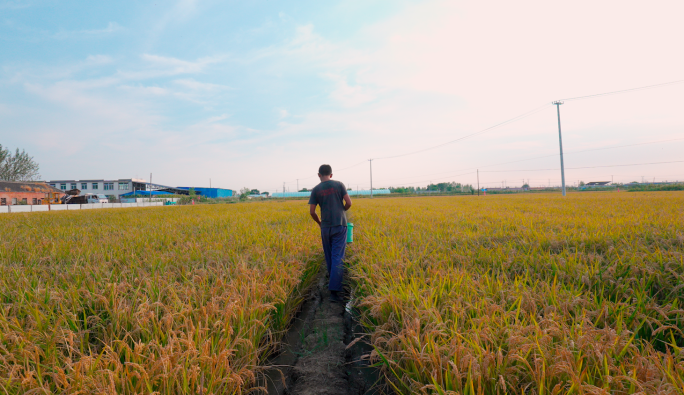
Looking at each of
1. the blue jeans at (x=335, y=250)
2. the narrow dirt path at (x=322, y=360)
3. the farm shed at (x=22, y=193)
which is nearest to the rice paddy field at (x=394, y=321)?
the narrow dirt path at (x=322, y=360)

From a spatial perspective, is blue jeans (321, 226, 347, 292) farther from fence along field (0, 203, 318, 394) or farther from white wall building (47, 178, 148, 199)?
white wall building (47, 178, 148, 199)

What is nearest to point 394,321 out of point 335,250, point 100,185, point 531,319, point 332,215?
point 531,319

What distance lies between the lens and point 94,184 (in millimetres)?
62375

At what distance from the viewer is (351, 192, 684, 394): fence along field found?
147 cm

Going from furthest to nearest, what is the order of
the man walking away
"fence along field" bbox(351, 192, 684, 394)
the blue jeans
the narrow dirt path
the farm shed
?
the farm shed → the man walking away → the blue jeans → the narrow dirt path → "fence along field" bbox(351, 192, 684, 394)

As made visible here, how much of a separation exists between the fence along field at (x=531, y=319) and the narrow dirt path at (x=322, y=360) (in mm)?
224

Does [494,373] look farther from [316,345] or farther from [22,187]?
[22,187]

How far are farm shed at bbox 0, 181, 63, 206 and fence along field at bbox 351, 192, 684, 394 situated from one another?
4936 cm

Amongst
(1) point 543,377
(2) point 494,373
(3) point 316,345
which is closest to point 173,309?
(3) point 316,345

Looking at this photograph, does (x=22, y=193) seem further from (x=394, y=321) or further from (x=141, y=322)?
(x=394, y=321)

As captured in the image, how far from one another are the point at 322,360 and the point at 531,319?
165 cm

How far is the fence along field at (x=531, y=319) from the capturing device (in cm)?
147

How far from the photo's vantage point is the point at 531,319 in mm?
1994

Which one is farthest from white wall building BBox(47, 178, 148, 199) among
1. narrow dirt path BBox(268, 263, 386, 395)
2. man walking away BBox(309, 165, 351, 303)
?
narrow dirt path BBox(268, 263, 386, 395)
